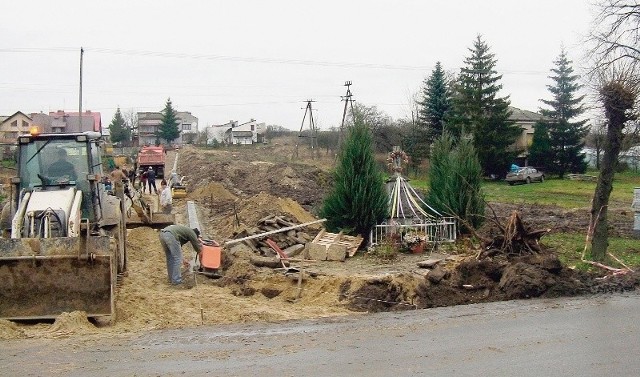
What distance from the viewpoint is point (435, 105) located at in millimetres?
59062

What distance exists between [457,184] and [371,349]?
12.8 metres

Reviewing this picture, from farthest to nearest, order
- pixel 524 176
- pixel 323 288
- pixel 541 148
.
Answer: pixel 541 148 → pixel 524 176 → pixel 323 288

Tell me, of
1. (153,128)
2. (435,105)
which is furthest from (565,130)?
(153,128)

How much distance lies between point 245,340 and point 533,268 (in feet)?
20.2

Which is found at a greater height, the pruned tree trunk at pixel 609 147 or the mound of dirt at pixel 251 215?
the pruned tree trunk at pixel 609 147

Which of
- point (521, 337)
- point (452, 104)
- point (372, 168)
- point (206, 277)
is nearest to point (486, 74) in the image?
point (452, 104)

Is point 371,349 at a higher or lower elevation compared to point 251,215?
lower

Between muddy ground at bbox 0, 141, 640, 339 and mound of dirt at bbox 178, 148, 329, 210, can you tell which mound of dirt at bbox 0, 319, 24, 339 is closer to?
muddy ground at bbox 0, 141, 640, 339

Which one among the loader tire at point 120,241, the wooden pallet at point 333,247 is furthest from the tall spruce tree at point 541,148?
the loader tire at point 120,241

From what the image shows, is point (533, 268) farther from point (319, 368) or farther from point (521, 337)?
point (319, 368)

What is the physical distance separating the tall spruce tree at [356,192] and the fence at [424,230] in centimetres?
31

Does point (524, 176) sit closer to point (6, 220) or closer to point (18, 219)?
point (6, 220)

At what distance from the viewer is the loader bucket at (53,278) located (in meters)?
10.5

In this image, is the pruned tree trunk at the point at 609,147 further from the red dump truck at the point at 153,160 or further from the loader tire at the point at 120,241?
the red dump truck at the point at 153,160
